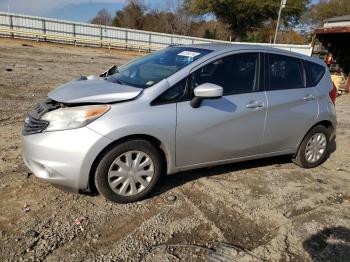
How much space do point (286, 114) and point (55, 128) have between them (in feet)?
Result: 9.66

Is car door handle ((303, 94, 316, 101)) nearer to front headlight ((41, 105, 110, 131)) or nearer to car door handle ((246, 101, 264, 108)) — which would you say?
car door handle ((246, 101, 264, 108))

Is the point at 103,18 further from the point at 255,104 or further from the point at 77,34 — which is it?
the point at 255,104

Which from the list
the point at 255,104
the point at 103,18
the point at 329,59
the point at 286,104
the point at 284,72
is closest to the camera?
the point at 255,104

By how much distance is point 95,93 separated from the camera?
12.1ft

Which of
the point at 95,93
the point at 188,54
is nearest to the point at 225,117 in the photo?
the point at 188,54

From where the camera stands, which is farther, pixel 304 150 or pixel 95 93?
pixel 304 150

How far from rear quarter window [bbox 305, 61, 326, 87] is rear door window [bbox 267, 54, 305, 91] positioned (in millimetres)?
142

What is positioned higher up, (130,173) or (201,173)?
(130,173)

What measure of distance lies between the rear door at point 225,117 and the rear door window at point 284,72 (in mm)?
245

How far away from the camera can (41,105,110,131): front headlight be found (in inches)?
135

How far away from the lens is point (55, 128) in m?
3.43

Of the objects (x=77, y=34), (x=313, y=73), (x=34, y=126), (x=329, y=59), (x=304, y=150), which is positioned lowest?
(x=77, y=34)

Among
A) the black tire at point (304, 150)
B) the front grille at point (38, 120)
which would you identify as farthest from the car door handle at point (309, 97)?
the front grille at point (38, 120)

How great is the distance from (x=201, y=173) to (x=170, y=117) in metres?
1.28
